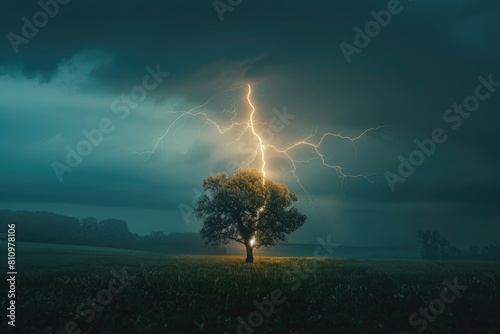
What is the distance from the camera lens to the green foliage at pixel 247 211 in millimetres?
32500

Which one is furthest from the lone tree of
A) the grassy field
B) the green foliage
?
the grassy field

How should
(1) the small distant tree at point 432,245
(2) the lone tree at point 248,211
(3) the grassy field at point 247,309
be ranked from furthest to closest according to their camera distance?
(1) the small distant tree at point 432,245 → (2) the lone tree at point 248,211 → (3) the grassy field at point 247,309

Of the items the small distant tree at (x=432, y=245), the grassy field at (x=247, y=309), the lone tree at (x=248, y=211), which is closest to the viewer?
the grassy field at (x=247, y=309)

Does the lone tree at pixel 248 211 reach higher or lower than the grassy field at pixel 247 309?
higher

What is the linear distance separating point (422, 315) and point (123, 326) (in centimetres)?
658

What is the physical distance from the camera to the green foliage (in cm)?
3250

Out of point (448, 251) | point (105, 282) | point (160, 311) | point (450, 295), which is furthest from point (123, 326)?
point (448, 251)

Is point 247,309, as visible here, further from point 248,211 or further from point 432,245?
point 432,245

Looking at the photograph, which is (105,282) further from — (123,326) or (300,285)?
(300,285)

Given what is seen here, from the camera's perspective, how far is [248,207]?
1281 inches

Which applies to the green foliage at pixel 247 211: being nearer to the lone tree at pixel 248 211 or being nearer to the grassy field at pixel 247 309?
the lone tree at pixel 248 211

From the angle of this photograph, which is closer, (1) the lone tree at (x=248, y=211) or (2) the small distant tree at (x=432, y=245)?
(1) the lone tree at (x=248, y=211)

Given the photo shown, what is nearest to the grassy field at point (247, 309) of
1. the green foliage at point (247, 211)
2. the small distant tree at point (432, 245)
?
the green foliage at point (247, 211)

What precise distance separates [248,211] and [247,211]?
0.10 meters
